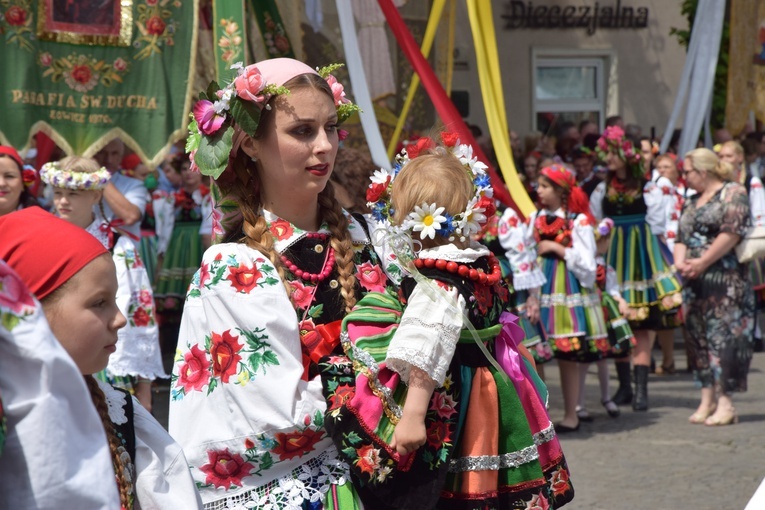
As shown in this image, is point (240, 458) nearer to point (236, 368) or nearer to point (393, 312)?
point (236, 368)

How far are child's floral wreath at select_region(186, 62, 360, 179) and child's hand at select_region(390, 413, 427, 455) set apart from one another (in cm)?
82

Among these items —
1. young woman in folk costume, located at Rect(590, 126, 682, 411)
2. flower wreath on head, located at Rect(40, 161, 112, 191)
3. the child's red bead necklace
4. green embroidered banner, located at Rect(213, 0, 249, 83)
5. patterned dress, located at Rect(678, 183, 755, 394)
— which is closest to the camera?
the child's red bead necklace

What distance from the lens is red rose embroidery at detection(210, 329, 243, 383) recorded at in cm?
274

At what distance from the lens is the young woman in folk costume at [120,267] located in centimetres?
581

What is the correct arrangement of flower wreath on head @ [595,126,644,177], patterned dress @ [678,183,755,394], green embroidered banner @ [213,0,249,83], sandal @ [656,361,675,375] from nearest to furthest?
green embroidered banner @ [213,0,249,83] → patterned dress @ [678,183,755,394] → flower wreath on head @ [595,126,644,177] → sandal @ [656,361,675,375]

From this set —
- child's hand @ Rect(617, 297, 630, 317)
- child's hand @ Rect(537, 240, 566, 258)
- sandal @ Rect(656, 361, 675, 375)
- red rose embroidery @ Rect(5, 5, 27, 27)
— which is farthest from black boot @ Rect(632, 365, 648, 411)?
red rose embroidery @ Rect(5, 5, 27, 27)

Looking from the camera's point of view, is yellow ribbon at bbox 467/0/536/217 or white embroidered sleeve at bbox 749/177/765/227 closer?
yellow ribbon at bbox 467/0/536/217

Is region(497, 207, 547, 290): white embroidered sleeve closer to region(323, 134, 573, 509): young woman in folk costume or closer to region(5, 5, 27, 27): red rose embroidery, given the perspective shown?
region(5, 5, 27, 27): red rose embroidery

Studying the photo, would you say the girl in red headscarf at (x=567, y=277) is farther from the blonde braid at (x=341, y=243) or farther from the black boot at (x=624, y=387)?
the blonde braid at (x=341, y=243)

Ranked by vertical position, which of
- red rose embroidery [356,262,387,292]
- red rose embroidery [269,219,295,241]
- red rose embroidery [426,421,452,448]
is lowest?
red rose embroidery [426,421,452,448]

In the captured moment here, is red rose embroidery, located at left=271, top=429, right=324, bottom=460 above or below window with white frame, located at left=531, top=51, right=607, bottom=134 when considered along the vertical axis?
Result: below

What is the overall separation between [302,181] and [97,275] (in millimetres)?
1042

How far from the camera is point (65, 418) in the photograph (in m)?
1.57

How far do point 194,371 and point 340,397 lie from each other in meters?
0.40
